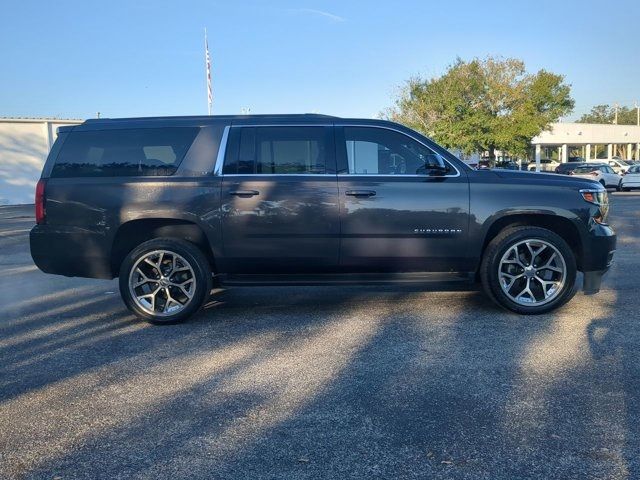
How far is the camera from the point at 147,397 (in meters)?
4.05

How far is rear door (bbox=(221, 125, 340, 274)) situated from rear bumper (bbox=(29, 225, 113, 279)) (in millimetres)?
1251

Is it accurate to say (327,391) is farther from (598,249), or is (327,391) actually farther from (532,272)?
(598,249)

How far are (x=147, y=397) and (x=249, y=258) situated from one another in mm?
2098

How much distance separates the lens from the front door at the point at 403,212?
226 inches

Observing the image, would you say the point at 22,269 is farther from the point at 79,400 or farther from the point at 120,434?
the point at 120,434

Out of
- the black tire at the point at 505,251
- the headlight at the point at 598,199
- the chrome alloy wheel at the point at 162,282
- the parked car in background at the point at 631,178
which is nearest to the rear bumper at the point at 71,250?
the chrome alloy wheel at the point at 162,282

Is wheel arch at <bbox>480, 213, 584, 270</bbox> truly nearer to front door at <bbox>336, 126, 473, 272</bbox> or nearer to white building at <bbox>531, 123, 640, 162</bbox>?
front door at <bbox>336, 126, 473, 272</bbox>

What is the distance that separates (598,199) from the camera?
5.82 meters

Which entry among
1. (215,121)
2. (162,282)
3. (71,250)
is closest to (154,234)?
(162,282)

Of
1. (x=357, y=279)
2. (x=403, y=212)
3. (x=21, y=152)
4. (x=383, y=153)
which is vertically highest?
(x=21, y=152)

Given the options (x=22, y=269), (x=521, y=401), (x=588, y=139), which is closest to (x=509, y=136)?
(x=588, y=139)

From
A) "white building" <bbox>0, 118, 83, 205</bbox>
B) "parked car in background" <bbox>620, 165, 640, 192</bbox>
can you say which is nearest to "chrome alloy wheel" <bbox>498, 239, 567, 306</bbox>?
"parked car in background" <bbox>620, 165, 640, 192</bbox>

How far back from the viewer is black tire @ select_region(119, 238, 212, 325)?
5828 millimetres

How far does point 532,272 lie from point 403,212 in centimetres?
142
